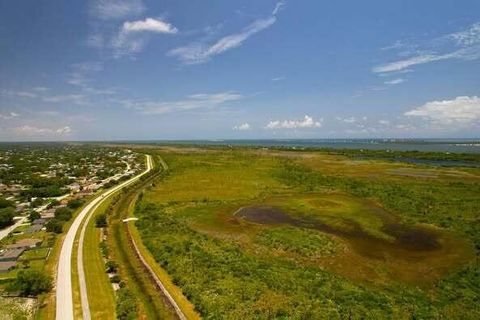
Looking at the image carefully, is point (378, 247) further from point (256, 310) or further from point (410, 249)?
point (256, 310)

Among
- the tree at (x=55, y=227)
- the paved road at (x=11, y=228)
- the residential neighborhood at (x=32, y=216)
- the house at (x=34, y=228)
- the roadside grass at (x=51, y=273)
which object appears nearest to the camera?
the roadside grass at (x=51, y=273)

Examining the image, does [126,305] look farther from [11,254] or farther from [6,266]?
[11,254]

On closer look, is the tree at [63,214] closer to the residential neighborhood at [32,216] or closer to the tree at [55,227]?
the residential neighborhood at [32,216]

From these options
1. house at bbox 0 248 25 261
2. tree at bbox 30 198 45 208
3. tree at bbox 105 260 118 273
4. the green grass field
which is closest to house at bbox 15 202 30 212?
tree at bbox 30 198 45 208

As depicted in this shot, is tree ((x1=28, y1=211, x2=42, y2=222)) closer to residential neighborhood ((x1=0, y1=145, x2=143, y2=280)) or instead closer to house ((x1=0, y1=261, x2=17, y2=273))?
residential neighborhood ((x1=0, y1=145, x2=143, y2=280))

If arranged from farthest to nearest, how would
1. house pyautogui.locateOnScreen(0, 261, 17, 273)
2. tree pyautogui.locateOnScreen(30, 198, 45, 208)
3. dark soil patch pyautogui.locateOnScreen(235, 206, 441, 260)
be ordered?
1. tree pyautogui.locateOnScreen(30, 198, 45, 208)
2. dark soil patch pyautogui.locateOnScreen(235, 206, 441, 260)
3. house pyautogui.locateOnScreen(0, 261, 17, 273)

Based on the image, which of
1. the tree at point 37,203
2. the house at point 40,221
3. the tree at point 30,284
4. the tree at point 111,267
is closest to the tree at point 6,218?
the house at point 40,221
